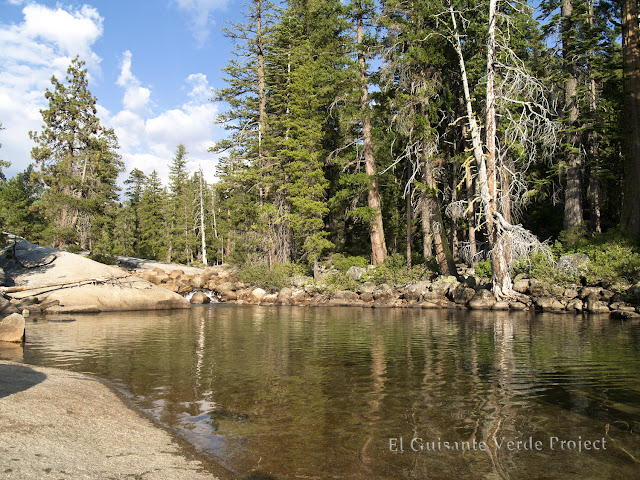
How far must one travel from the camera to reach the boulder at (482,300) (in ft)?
67.1

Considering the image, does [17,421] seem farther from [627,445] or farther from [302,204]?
[302,204]

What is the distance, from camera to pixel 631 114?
19797 mm

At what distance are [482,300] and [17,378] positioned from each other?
19049 mm

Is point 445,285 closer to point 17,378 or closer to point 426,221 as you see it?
point 426,221

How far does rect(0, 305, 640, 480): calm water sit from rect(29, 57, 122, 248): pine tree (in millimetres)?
24107

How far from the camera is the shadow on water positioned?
18.4 ft

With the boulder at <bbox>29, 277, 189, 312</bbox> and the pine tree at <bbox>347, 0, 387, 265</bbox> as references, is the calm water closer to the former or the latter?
the boulder at <bbox>29, 277, 189, 312</bbox>

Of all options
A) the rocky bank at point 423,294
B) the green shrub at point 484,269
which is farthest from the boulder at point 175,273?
the green shrub at point 484,269

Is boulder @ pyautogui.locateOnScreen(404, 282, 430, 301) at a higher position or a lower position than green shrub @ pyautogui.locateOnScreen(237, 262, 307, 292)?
lower

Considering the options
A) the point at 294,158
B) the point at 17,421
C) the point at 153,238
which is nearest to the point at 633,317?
the point at 17,421

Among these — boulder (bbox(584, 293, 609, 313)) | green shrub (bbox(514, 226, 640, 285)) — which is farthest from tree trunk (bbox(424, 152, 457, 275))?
boulder (bbox(584, 293, 609, 313))

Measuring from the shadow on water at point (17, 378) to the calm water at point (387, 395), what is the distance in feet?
4.14

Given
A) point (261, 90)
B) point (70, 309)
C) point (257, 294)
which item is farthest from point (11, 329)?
point (261, 90)

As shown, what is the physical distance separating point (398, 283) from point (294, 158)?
12.0 m
